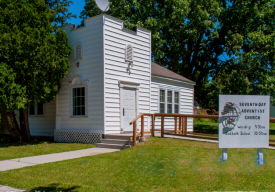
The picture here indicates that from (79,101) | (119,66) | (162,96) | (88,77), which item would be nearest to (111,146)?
(79,101)

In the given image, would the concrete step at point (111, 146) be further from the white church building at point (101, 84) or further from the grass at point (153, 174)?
the grass at point (153, 174)

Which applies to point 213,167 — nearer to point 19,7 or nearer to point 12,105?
point 12,105

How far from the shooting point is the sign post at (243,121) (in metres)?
5.86

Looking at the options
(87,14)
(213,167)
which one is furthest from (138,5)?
(213,167)

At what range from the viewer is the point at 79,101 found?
502 inches

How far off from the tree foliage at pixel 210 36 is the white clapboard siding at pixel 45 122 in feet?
30.6

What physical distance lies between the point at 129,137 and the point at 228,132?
5503 mm

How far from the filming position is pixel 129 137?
10.9 m

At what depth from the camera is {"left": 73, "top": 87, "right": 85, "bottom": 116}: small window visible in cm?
1260

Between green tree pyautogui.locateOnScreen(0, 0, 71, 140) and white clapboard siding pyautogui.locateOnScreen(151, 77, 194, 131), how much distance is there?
196 inches

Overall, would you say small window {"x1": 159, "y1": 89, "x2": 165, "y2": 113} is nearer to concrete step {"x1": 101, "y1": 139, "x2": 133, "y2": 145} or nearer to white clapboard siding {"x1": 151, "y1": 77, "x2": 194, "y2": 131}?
white clapboard siding {"x1": 151, "y1": 77, "x2": 194, "y2": 131}

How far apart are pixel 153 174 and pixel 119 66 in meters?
6.90

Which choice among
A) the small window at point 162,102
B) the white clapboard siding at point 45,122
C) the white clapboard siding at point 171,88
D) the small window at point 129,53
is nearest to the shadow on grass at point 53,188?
the small window at point 129,53

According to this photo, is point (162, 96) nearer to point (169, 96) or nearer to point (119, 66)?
point (169, 96)
